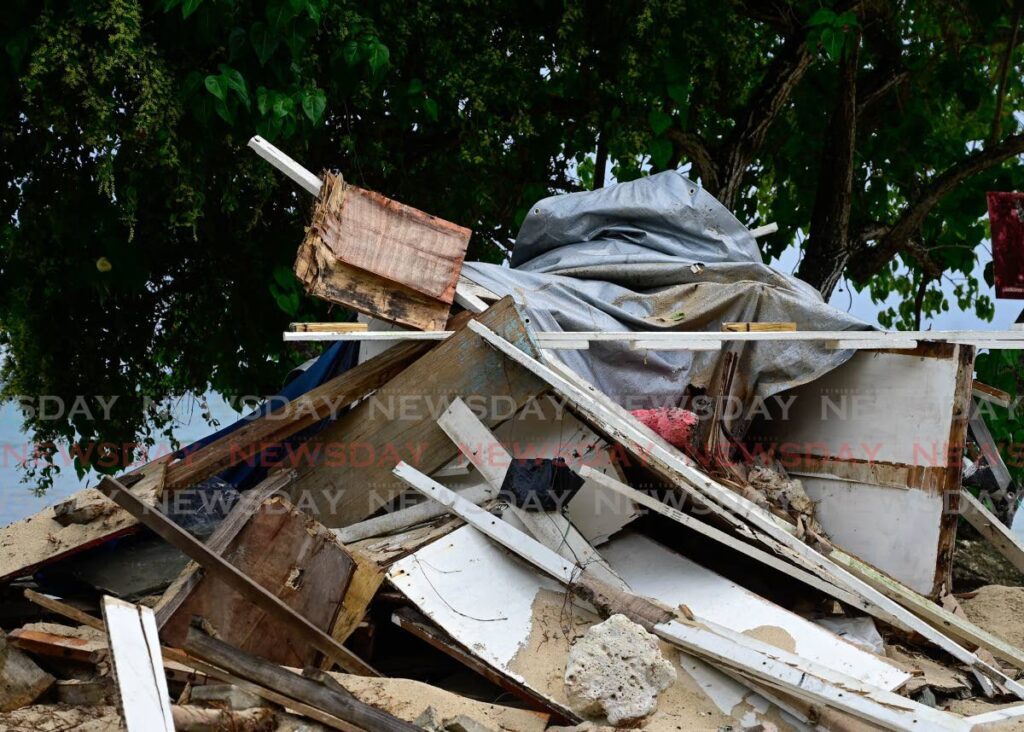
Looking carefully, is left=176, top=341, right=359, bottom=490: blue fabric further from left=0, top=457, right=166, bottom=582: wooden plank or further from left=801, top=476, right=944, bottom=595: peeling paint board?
left=801, top=476, right=944, bottom=595: peeling paint board

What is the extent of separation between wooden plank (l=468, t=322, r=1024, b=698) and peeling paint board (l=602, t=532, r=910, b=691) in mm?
225

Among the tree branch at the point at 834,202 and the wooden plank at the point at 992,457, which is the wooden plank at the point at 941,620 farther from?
the tree branch at the point at 834,202

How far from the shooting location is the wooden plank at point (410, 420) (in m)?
5.36

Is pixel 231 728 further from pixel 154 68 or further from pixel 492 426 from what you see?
pixel 154 68

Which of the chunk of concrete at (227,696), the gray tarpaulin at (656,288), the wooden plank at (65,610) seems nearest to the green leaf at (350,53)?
the gray tarpaulin at (656,288)

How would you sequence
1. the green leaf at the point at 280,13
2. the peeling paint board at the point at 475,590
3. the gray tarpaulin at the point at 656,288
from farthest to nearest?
the green leaf at the point at 280,13, the gray tarpaulin at the point at 656,288, the peeling paint board at the point at 475,590

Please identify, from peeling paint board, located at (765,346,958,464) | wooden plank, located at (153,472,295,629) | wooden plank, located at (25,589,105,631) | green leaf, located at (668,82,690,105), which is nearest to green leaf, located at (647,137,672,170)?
green leaf, located at (668,82,690,105)

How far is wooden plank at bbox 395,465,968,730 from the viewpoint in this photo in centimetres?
400

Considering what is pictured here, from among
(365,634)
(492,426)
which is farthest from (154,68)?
(365,634)

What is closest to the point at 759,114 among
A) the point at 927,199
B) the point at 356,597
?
the point at 927,199

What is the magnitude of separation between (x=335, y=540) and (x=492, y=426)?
1.02 meters

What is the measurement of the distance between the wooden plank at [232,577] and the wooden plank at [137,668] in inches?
11.7

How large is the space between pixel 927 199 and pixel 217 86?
5.49 meters

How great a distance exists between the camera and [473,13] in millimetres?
8203
